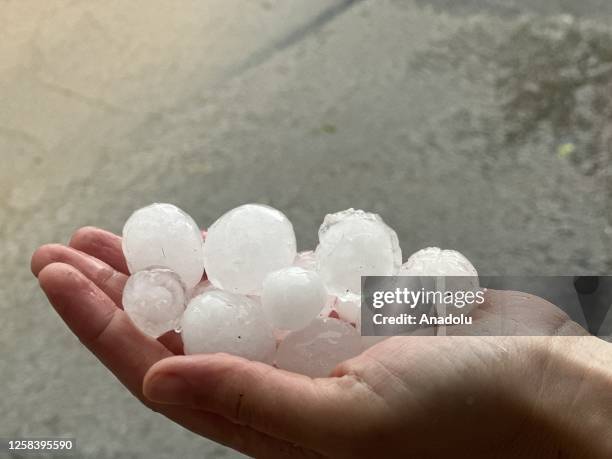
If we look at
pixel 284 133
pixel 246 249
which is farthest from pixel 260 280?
pixel 284 133

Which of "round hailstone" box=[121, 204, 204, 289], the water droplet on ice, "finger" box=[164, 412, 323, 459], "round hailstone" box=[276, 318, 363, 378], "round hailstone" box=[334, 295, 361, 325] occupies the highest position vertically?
"round hailstone" box=[121, 204, 204, 289]

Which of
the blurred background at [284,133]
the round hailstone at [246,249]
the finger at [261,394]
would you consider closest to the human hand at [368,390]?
the finger at [261,394]

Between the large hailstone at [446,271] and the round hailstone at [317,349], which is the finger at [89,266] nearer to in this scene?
the round hailstone at [317,349]

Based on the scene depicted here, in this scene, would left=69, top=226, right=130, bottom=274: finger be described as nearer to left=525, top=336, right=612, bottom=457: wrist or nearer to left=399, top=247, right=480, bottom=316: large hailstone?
left=399, top=247, right=480, bottom=316: large hailstone

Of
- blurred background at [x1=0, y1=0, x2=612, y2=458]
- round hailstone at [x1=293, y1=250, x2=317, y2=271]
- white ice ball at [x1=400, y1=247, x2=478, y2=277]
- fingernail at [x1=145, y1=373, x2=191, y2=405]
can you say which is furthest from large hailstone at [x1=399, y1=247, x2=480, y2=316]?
blurred background at [x1=0, y1=0, x2=612, y2=458]

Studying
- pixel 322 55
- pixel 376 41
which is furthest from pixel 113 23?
pixel 376 41

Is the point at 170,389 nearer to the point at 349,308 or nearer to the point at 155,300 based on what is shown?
the point at 155,300
